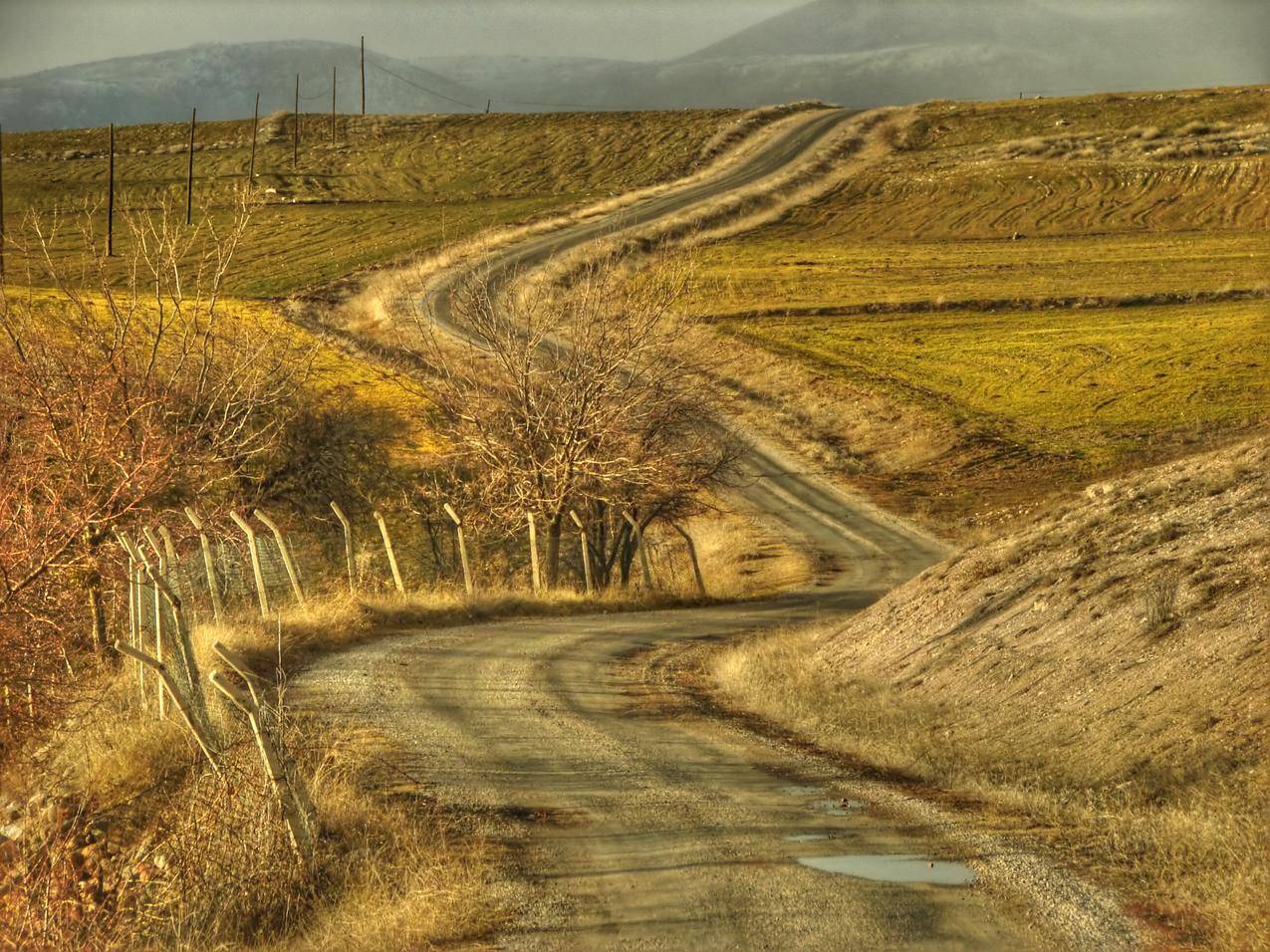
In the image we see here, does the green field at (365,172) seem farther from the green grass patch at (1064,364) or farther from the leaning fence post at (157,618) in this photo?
the leaning fence post at (157,618)

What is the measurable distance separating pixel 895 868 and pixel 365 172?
100485 millimetres

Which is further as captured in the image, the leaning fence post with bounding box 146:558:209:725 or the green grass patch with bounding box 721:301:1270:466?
the green grass patch with bounding box 721:301:1270:466

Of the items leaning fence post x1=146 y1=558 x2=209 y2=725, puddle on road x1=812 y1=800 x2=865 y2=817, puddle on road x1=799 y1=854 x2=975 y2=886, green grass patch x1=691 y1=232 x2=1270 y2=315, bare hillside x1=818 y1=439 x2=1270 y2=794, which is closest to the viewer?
puddle on road x1=799 y1=854 x2=975 y2=886

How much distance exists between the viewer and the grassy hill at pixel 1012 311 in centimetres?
4419

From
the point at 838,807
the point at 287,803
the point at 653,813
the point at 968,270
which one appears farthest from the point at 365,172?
the point at 287,803

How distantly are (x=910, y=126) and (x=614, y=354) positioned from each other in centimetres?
9061

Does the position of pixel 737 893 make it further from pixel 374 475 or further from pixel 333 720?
pixel 374 475

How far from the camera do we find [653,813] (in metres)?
10.9

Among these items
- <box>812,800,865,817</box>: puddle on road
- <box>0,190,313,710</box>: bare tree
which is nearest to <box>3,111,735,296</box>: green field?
<box>0,190,313,710</box>: bare tree

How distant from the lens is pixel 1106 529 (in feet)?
54.4

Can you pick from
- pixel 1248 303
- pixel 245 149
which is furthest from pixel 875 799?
pixel 245 149

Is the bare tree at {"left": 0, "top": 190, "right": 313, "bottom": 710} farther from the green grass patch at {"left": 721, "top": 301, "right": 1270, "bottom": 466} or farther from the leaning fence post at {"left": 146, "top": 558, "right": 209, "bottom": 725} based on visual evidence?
the green grass patch at {"left": 721, "top": 301, "right": 1270, "bottom": 466}

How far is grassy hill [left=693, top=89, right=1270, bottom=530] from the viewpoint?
1740 inches

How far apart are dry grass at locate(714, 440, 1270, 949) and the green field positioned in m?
56.1
